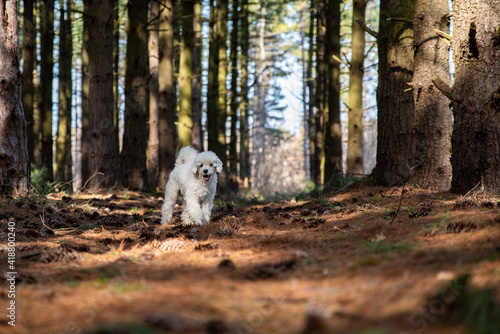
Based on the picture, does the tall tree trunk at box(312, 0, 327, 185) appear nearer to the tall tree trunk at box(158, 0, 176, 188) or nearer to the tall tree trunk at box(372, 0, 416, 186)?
the tall tree trunk at box(158, 0, 176, 188)

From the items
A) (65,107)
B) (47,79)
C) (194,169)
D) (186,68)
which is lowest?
(194,169)

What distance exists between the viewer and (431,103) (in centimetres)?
745

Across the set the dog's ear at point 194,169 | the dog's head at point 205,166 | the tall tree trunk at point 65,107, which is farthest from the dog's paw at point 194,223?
the tall tree trunk at point 65,107

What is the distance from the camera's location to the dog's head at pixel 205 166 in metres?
7.17

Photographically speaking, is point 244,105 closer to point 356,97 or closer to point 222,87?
point 222,87

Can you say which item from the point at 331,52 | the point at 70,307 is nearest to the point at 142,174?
the point at 331,52

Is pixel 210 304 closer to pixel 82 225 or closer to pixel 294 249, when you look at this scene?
pixel 294 249

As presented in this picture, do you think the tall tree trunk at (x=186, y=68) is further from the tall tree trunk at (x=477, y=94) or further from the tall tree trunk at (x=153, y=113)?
the tall tree trunk at (x=477, y=94)

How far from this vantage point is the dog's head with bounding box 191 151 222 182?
7.17 m

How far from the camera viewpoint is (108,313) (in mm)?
2477

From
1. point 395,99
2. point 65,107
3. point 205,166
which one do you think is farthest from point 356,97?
point 65,107

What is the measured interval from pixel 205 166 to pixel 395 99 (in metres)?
4.18

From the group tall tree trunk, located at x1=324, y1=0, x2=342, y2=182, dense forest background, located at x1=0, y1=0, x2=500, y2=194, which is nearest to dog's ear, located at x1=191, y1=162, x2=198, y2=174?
dense forest background, located at x1=0, y1=0, x2=500, y2=194

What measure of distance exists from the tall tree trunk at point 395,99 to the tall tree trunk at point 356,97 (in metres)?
3.33
